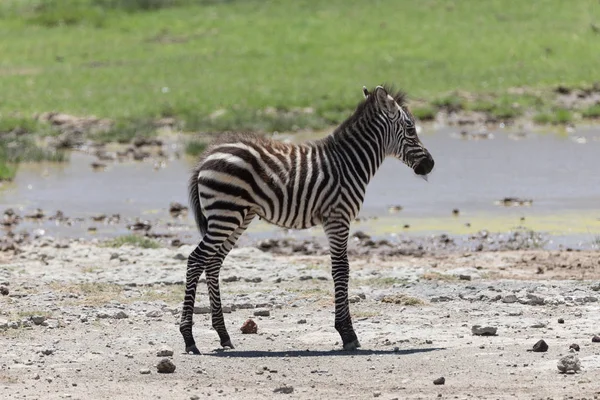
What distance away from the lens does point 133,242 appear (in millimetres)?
17516

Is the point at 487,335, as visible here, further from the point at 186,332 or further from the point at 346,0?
the point at 346,0

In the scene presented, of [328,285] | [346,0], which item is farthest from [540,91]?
[328,285]

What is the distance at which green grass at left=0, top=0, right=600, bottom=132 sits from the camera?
30859mm

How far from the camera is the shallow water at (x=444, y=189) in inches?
754

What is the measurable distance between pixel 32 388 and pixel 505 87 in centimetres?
2393

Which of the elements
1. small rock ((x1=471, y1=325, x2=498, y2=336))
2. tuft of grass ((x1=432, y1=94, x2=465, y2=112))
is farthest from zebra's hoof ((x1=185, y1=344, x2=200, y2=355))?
tuft of grass ((x1=432, y1=94, x2=465, y2=112))

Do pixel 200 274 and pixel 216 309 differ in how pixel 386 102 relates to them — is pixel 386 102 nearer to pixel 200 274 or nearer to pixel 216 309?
pixel 200 274

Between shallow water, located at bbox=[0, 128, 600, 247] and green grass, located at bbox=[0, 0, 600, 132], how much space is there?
326cm

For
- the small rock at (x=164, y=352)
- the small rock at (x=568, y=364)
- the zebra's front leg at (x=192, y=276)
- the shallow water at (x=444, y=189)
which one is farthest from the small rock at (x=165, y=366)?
the shallow water at (x=444, y=189)

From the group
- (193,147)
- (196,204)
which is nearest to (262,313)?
(196,204)

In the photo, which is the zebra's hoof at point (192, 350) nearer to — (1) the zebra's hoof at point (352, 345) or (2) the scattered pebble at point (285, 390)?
(1) the zebra's hoof at point (352, 345)

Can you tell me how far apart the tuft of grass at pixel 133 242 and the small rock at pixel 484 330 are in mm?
6494

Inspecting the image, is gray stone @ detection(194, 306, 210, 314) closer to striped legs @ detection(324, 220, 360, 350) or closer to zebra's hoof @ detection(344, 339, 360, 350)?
striped legs @ detection(324, 220, 360, 350)

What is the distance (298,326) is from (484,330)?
1.85 m
